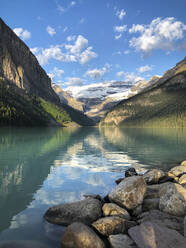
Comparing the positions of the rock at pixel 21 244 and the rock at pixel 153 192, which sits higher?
the rock at pixel 153 192

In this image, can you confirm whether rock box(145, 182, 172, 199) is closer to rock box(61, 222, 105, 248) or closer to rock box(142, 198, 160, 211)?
rock box(142, 198, 160, 211)

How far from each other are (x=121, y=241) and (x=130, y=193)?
3.76m

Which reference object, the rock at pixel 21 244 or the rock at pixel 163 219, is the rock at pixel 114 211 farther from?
the rock at pixel 21 244

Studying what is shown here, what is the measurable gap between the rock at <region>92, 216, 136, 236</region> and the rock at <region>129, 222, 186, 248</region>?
20.9 inches

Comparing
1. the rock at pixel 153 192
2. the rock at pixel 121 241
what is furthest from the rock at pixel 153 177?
the rock at pixel 121 241

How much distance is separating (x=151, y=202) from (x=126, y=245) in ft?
15.1

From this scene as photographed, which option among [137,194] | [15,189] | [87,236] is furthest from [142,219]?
[15,189]

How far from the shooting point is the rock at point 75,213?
420 inches

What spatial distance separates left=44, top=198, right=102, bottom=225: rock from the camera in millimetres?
10680

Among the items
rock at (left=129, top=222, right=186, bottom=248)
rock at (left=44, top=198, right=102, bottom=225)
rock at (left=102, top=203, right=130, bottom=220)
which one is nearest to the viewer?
rock at (left=129, top=222, right=186, bottom=248)

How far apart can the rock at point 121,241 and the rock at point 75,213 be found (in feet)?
6.67

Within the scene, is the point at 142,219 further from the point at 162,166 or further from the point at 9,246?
the point at 162,166

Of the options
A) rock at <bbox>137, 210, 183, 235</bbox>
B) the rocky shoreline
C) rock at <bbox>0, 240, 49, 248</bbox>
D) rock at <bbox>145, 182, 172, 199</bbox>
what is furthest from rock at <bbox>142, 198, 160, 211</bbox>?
rock at <bbox>0, 240, 49, 248</bbox>

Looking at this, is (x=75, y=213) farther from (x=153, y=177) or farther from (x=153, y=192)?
(x=153, y=177)
